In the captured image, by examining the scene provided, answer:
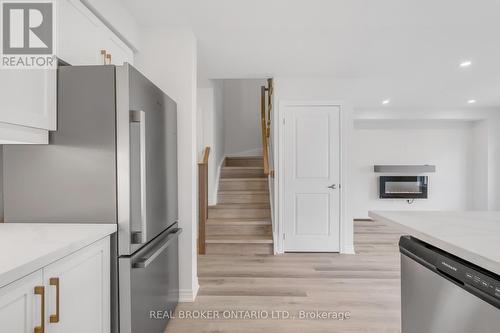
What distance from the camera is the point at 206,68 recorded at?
3727 mm

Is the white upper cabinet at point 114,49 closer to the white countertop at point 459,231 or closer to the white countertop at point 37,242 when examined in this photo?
the white countertop at point 37,242

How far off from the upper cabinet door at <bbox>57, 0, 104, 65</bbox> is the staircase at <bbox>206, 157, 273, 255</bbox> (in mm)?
2759

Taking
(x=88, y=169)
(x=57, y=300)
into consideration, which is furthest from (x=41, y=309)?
(x=88, y=169)

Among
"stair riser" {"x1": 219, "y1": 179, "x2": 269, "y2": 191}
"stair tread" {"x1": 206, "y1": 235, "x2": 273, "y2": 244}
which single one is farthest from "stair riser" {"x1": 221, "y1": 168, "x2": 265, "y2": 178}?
"stair tread" {"x1": 206, "y1": 235, "x2": 273, "y2": 244}

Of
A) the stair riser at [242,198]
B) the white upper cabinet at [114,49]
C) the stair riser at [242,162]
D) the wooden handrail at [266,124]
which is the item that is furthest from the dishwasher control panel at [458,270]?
the stair riser at [242,162]

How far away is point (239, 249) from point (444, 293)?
10.1ft

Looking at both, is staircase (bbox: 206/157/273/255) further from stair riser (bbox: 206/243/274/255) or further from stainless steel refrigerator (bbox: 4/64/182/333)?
stainless steel refrigerator (bbox: 4/64/182/333)

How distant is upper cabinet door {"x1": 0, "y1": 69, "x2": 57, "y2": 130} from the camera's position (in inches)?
50.3

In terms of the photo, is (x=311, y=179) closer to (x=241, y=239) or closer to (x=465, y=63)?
(x=241, y=239)

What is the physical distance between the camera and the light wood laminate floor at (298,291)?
7.31ft

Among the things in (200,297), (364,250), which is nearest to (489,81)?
(364,250)

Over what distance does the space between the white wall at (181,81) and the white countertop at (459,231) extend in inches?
62.0

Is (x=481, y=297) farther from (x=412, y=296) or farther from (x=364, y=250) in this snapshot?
(x=364, y=250)

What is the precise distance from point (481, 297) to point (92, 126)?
5.64 ft
